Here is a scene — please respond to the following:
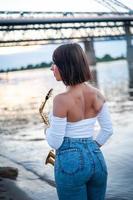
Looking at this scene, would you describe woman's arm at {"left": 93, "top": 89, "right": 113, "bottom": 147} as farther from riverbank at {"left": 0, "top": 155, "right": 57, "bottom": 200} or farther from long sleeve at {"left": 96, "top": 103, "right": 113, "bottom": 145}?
riverbank at {"left": 0, "top": 155, "right": 57, "bottom": 200}

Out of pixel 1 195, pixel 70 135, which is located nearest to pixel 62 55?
pixel 70 135

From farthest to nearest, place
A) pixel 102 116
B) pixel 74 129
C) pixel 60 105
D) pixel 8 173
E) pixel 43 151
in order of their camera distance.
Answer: pixel 43 151
pixel 8 173
pixel 102 116
pixel 74 129
pixel 60 105

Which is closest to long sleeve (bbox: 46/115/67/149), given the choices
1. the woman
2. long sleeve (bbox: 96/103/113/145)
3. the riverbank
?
the woman

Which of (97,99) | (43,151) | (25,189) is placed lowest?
(43,151)

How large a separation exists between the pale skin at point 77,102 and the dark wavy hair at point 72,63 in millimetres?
46

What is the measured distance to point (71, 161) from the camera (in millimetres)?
2867

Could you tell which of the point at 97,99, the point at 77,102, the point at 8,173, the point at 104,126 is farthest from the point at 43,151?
the point at 77,102

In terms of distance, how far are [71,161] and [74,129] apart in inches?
8.5

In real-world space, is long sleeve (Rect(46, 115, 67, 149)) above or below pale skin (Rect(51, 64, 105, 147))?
below

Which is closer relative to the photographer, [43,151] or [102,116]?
[102,116]

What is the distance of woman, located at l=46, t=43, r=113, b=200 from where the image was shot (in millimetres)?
2871

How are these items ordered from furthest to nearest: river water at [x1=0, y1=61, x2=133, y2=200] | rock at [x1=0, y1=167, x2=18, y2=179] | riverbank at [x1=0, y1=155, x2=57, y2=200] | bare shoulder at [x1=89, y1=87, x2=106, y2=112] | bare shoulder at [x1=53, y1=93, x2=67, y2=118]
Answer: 1. rock at [x1=0, y1=167, x2=18, y2=179]
2. river water at [x1=0, y1=61, x2=133, y2=200]
3. riverbank at [x1=0, y1=155, x2=57, y2=200]
4. bare shoulder at [x1=89, y1=87, x2=106, y2=112]
5. bare shoulder at [x1=53, y1=93, x2=67, y2=118]

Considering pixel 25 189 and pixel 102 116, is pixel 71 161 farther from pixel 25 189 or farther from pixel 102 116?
pixel 25 189

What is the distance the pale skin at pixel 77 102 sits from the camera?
2.85 meters
